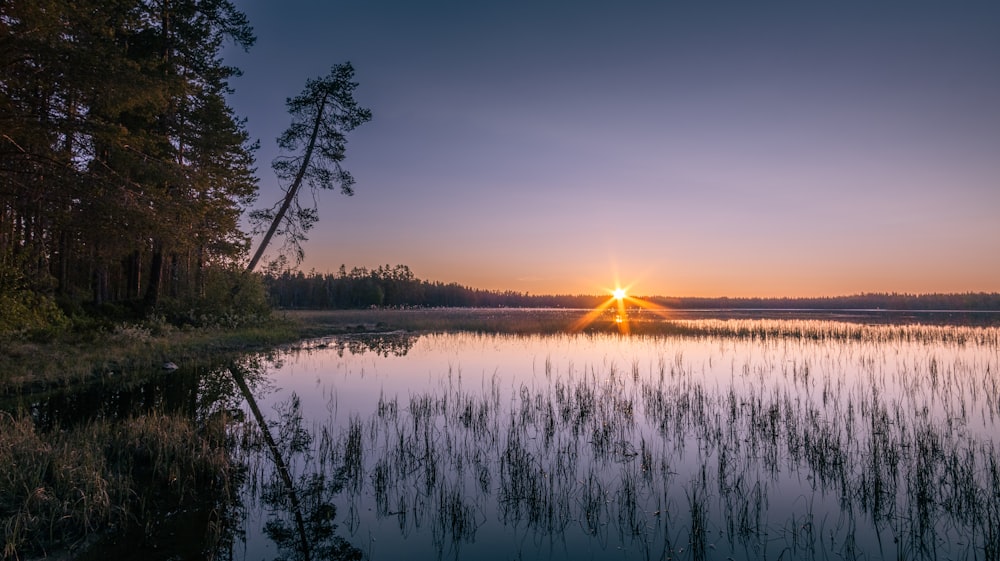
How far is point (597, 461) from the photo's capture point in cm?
789

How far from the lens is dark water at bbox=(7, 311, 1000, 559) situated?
534cm

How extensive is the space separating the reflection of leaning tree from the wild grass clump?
0.75m

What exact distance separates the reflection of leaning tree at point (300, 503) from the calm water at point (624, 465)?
3 cm

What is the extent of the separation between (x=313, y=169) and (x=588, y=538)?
26102 mm

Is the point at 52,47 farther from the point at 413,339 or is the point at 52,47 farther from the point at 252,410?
the point at 413,339

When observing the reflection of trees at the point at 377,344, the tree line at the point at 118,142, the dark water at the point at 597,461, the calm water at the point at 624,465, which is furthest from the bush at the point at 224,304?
the calm water at the point at 624,465

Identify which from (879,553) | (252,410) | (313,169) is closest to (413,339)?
(313,169)

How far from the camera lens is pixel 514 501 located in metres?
6.39

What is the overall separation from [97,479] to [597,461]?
6.66 meters

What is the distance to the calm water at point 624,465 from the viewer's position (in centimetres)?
536

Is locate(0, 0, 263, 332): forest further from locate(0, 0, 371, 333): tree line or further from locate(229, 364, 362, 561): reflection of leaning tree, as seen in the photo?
locate(229, 364, 362, 561): reflection of leaning tree

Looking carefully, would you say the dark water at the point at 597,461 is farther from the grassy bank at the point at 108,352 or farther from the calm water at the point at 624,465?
the grassy bank at the point at 108,352

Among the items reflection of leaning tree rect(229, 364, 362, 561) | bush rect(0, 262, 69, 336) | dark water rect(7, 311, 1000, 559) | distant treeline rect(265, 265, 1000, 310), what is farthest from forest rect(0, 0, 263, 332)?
distant treeline rect(265, 265, 1000, 310)

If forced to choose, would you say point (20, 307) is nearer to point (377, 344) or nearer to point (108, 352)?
point (108, 352)
